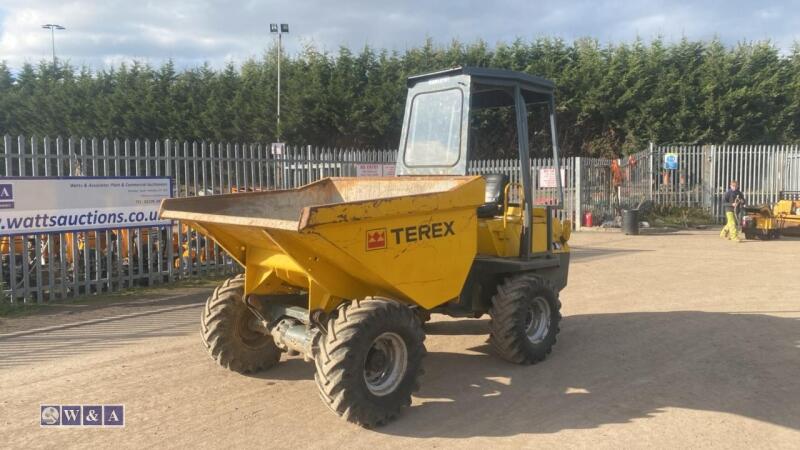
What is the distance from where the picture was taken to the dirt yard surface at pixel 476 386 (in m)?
4.29

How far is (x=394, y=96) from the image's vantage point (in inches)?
1118

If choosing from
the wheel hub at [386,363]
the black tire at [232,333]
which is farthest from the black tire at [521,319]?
the black tire at [232,333]

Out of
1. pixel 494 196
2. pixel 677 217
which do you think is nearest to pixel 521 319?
pixel 494 196

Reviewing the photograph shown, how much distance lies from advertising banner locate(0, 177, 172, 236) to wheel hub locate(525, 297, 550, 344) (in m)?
6.54

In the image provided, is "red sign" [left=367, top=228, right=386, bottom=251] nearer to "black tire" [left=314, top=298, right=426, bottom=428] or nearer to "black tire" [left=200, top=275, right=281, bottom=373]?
"black tire" [left=314, top=298, right=426, bottom=428]

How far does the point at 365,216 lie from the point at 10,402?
3238 millimetres

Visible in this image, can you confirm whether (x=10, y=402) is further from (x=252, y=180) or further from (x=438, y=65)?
(x=438, y=65)

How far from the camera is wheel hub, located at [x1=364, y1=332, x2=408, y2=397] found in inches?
179

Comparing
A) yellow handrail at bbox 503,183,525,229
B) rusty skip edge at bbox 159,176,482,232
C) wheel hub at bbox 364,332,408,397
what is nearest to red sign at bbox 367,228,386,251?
rusty skip edge at bbox 159,176,482,232

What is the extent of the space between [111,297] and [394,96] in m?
20.7

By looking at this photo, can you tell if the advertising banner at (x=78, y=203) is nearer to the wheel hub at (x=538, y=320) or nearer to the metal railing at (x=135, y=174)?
the metal railing at (x=135, y=174)

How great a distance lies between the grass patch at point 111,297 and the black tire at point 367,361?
564cm

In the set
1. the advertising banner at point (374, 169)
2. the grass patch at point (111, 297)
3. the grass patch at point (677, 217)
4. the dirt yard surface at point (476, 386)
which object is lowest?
the dirt yard surface at point (476, 386)

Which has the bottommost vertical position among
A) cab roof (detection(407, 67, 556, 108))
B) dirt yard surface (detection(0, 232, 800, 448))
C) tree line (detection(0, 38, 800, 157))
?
dirt yard surface (detection(0, 232, 800, 448))
